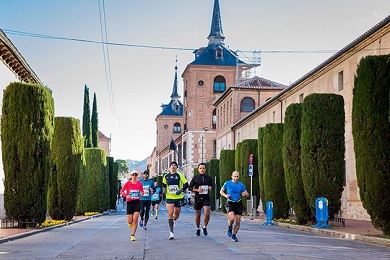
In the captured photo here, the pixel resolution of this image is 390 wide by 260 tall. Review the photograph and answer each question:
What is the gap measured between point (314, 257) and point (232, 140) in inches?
2430

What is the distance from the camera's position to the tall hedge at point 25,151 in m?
23.4

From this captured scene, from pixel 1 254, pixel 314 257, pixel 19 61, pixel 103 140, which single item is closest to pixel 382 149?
pixel 314 257

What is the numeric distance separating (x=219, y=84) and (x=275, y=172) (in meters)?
69.3

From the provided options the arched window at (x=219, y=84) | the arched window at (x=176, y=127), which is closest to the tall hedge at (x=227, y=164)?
the arched window at (x=219, y=84)

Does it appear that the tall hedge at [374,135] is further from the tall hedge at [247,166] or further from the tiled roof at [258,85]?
the tiled roof at [258,85]

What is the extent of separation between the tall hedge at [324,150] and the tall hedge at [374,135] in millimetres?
5785

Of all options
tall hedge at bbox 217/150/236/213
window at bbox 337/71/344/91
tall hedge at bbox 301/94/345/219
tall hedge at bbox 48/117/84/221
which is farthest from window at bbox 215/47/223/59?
tall hedge at bbox 301/94/345/219

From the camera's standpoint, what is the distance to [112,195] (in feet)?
202

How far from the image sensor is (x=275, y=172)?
3191cm

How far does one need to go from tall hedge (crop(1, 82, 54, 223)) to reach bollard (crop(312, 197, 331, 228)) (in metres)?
10.1

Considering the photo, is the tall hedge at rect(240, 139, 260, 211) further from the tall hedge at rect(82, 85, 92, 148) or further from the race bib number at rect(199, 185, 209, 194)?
the race bib number at rect(199, 185, 209, 194)

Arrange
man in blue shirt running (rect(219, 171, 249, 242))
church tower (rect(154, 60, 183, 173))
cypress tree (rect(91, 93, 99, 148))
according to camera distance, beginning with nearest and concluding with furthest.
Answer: man in blue shirt running (rect(219, 171, 249, 242)) → cypress tree (rect(91, 93, 99, 148)) → church tower (rect(154, 60, 183, 173))

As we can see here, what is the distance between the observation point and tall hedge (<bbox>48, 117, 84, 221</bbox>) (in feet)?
98.4

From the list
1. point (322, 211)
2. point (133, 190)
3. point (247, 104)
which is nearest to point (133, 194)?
point (133, 190)
